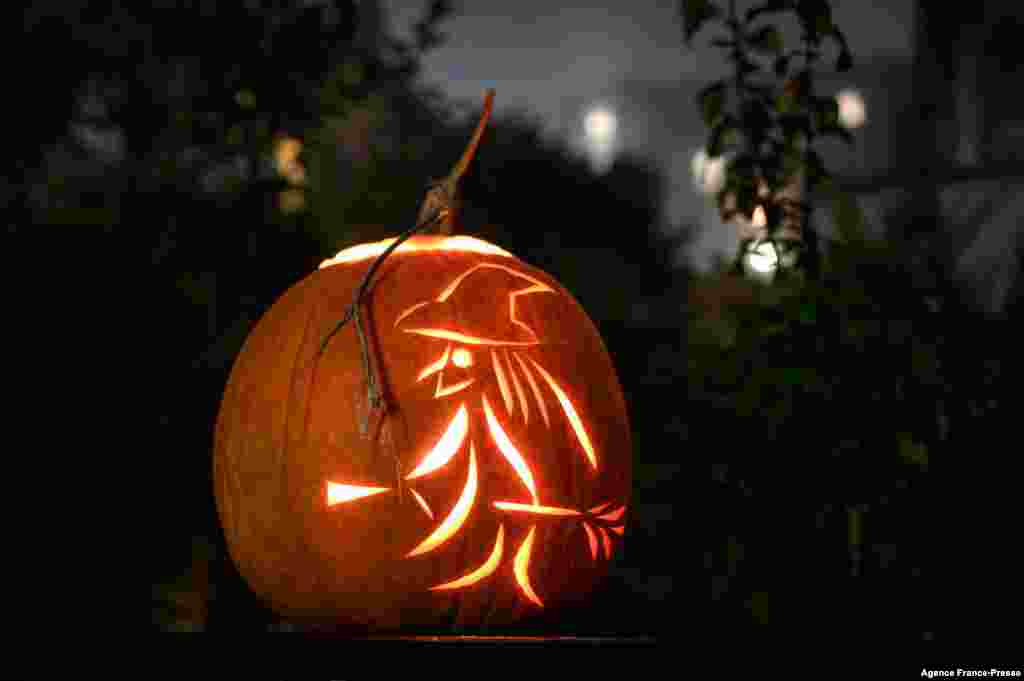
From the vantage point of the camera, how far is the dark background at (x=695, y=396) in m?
3.17

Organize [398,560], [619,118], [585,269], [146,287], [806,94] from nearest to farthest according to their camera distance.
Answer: [398,560]
[806,94]
[146,287]
[585,269]
[619,118]

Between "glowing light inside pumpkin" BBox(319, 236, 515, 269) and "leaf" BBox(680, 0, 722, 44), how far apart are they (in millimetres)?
602

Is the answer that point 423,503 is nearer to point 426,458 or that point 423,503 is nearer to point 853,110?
point 426,458

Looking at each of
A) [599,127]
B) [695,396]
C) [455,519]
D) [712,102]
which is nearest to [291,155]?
[695,396]

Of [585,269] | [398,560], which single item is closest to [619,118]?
[585,269]

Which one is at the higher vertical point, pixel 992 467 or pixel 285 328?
pixel 285 328

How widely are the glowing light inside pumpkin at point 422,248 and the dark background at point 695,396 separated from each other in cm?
62

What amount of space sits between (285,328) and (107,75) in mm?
4383

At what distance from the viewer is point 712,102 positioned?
8.75 ft

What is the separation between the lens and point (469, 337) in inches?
72.8

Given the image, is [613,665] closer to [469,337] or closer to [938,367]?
[469,337]

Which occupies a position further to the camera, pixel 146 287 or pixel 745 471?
pixel 146 287

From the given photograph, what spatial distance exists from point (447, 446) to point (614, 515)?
317mm

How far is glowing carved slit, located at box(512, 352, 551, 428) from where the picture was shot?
1.85 metres
